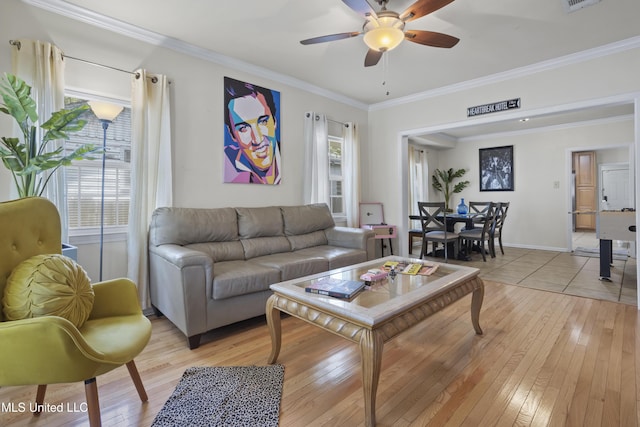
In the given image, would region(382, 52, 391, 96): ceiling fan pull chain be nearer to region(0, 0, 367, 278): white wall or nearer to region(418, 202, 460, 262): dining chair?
region(0, 0, 367, 278): white wall

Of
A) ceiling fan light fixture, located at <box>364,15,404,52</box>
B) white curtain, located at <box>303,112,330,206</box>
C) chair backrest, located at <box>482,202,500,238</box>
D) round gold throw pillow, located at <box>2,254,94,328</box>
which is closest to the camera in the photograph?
round gold throw pillow, located at <box>2,254,94,328</box>

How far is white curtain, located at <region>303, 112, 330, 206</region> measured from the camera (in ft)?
13.7

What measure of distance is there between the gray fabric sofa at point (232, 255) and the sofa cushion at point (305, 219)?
12 millimetres

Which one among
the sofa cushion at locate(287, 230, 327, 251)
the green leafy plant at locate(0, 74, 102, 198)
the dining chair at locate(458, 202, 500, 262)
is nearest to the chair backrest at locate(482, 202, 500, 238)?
the dining chair at locate(458, 202, 500, 262)

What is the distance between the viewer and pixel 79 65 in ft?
8.27

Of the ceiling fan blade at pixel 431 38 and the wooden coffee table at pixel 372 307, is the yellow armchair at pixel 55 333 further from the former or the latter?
the ceiling fan blade at pixel 431 38

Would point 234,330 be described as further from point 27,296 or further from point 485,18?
point 485,18

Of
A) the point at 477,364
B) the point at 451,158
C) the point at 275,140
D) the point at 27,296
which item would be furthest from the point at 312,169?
the point at 451,158

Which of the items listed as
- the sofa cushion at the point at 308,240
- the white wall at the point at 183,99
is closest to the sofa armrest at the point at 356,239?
the sofa cushion at the point at 308,240

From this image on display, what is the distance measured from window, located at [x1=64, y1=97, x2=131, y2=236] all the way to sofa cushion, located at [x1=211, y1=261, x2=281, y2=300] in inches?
41.8

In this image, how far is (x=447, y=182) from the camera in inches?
294

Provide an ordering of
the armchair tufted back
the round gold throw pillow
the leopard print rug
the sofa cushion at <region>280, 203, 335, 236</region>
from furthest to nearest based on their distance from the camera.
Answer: the sofa cushion at <region>280, 203, 335, 236</region>
the leopard print rug
the armchair tufted back
the round gold throw pillow

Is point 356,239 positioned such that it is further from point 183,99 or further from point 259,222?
point 183,99

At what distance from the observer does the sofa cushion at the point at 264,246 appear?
3.12 meters
